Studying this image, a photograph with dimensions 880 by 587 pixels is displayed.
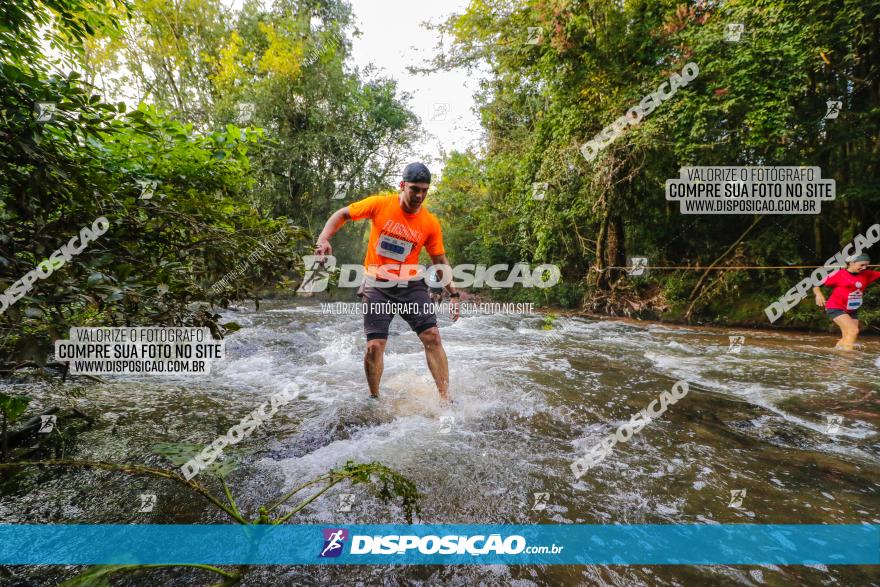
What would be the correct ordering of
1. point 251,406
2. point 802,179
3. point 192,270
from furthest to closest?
point 802,179, point 251,406, point 192,270

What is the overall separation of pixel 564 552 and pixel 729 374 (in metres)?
5.00

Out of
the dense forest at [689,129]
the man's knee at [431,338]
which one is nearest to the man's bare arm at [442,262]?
the man's knee at [431,338]

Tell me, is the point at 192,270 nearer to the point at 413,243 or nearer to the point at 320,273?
the point at 320,273

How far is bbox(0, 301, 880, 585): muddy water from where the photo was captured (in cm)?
196

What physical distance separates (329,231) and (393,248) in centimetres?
68

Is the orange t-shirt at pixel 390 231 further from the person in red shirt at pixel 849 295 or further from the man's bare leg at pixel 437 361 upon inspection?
the person in red shirt at pixel 849 295

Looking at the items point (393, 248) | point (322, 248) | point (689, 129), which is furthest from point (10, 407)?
point (689, 129)

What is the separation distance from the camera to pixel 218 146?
334cm

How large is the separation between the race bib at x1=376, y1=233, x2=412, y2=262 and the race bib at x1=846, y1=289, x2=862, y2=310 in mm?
8403

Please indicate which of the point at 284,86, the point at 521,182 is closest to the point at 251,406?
the point at 521,182

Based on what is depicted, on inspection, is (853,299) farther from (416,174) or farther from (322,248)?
(322,248)

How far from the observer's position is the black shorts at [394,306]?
398cm

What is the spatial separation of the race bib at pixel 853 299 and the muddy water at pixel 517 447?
1.44 m

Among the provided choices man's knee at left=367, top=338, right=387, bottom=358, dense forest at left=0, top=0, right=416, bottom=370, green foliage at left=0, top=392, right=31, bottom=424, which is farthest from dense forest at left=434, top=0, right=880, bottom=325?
green foliage at left=0, top=392, right=31, bottom=424
